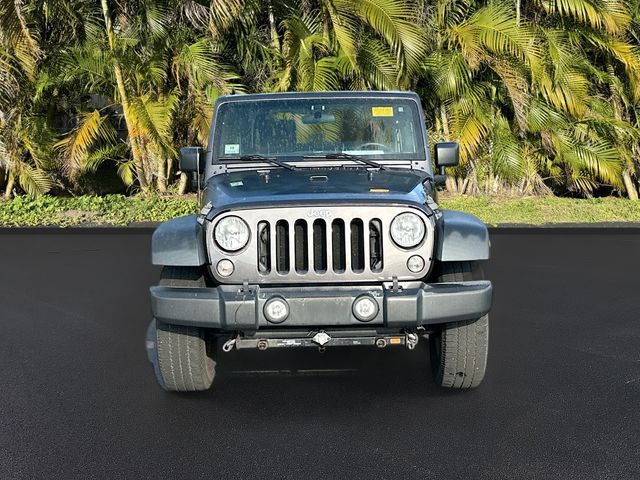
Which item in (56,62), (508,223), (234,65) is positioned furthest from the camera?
(234,65)

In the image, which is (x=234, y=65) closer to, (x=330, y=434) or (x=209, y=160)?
(x=209, y=160)

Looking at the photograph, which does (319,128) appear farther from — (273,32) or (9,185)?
(9,185)

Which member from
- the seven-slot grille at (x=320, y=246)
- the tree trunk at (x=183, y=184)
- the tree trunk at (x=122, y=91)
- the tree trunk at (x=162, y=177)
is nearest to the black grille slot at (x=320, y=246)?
the seven-slot grille at (x=320, y=246)

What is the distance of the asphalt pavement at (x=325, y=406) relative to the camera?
162 inches

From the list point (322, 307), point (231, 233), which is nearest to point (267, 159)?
point (231, 233)

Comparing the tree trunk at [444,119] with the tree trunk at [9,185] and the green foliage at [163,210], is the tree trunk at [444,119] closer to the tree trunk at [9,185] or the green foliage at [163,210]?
the green foliage at [163,210]

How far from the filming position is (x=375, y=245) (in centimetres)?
488

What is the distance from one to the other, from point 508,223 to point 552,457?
11.1m

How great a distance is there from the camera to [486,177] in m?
17.8

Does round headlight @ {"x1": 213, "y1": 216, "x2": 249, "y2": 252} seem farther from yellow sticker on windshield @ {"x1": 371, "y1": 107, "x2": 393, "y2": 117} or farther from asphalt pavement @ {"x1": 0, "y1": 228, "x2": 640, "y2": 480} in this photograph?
yellow sticker on windshield @ {"x1": 371, "y1": 107, "x2": 393, "y2": 117}

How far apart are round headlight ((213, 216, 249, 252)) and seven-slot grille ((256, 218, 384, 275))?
9cm

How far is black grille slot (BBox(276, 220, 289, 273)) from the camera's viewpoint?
481 centimetres

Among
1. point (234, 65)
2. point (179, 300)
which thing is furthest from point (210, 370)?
point (234, 65)

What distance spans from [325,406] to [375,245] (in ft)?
3.25
